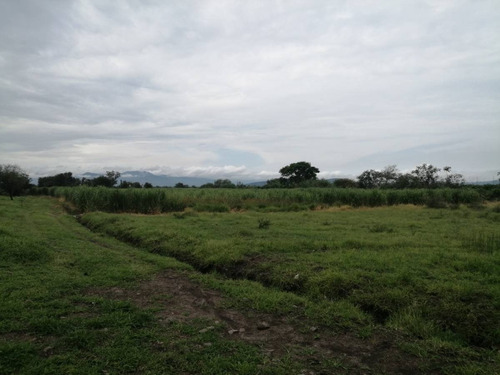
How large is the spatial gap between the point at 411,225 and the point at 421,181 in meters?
50.6

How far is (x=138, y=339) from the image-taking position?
430 centimetres

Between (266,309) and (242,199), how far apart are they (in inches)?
910

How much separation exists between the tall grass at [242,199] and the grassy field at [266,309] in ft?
50.4

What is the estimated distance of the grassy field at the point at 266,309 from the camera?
12.7 ft

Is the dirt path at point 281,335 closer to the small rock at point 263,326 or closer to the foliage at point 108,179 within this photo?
the small rock at point 263,326

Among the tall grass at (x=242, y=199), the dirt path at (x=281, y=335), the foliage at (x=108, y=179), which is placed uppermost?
the foliage at (x=108, y=179)

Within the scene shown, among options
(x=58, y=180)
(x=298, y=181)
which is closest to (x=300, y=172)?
(x=298, y=181)

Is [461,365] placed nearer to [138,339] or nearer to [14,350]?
[138,339]

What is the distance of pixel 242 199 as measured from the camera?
93.6 feet

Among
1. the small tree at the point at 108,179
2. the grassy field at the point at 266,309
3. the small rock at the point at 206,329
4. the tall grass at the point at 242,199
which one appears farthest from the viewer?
the small tree at the point at 108,179

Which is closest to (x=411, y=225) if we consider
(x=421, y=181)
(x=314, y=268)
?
(x=314, y=268)

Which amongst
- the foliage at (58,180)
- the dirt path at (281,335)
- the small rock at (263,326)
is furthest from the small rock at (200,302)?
the foliage at (58,180)

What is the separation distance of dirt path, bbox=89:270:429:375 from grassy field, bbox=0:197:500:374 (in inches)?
1.0

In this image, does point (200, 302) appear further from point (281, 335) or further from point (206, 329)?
point (281, 335)
